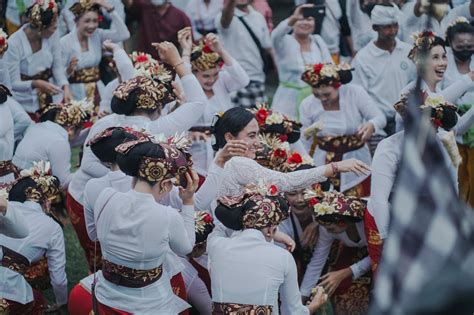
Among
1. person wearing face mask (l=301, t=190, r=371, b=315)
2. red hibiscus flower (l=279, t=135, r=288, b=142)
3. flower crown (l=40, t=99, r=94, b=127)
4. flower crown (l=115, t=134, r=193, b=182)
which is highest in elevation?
flower crown (l=115, t=134, r=193, b=182)

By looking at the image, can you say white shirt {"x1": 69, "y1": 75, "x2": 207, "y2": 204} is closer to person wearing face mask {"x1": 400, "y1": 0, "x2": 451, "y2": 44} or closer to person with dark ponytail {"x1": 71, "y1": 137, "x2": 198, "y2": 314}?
person with dark ponytail {"x1": 71, "y1": 137, "x2": 198, "y2": 314}

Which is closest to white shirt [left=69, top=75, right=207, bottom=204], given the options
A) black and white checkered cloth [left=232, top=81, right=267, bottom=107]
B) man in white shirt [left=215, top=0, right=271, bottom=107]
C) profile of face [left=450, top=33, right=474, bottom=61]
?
profile of face [left=450, top=33, right=474, bottom=61]

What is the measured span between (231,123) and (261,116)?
1.92 ft

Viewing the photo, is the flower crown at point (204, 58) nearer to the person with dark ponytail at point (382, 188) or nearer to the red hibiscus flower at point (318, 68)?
the red hibiscus flower at point (318, 68)

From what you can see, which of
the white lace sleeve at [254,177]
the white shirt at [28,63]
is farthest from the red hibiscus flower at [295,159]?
the white shirt at [28,63]

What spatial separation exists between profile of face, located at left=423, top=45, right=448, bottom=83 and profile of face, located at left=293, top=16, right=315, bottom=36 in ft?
6.11

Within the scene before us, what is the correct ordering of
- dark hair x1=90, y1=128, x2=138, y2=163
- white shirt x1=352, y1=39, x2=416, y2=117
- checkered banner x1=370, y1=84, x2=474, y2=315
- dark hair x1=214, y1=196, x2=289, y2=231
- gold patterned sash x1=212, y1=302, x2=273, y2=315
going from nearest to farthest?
1. checkered banner x1=370, y1=84, x2=474, y2=315
2. gold patterned sash x1=212, y1=302, x2=273, y2=315
3. dark hair x1=214, y1=196, x2=289, y2=231
4. dark hair x1=90, y1=128, x2=138, y2=163
5. white shirt x1=352, y1=39, x2=416, y2=117

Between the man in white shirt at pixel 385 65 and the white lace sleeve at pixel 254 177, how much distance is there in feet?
9.68

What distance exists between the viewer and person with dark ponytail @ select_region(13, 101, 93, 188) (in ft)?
20.5

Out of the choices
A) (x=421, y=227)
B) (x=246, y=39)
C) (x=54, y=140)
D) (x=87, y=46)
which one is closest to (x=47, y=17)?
(x=87, y=46)

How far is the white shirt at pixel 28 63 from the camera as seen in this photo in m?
7.63

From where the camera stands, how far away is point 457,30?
738 cm

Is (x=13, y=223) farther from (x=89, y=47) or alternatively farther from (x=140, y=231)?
(x=89, y=47)

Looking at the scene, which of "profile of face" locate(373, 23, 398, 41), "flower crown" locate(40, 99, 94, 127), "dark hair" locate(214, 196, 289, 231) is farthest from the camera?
"profile of face" locate(373, 23, 398, 41)
